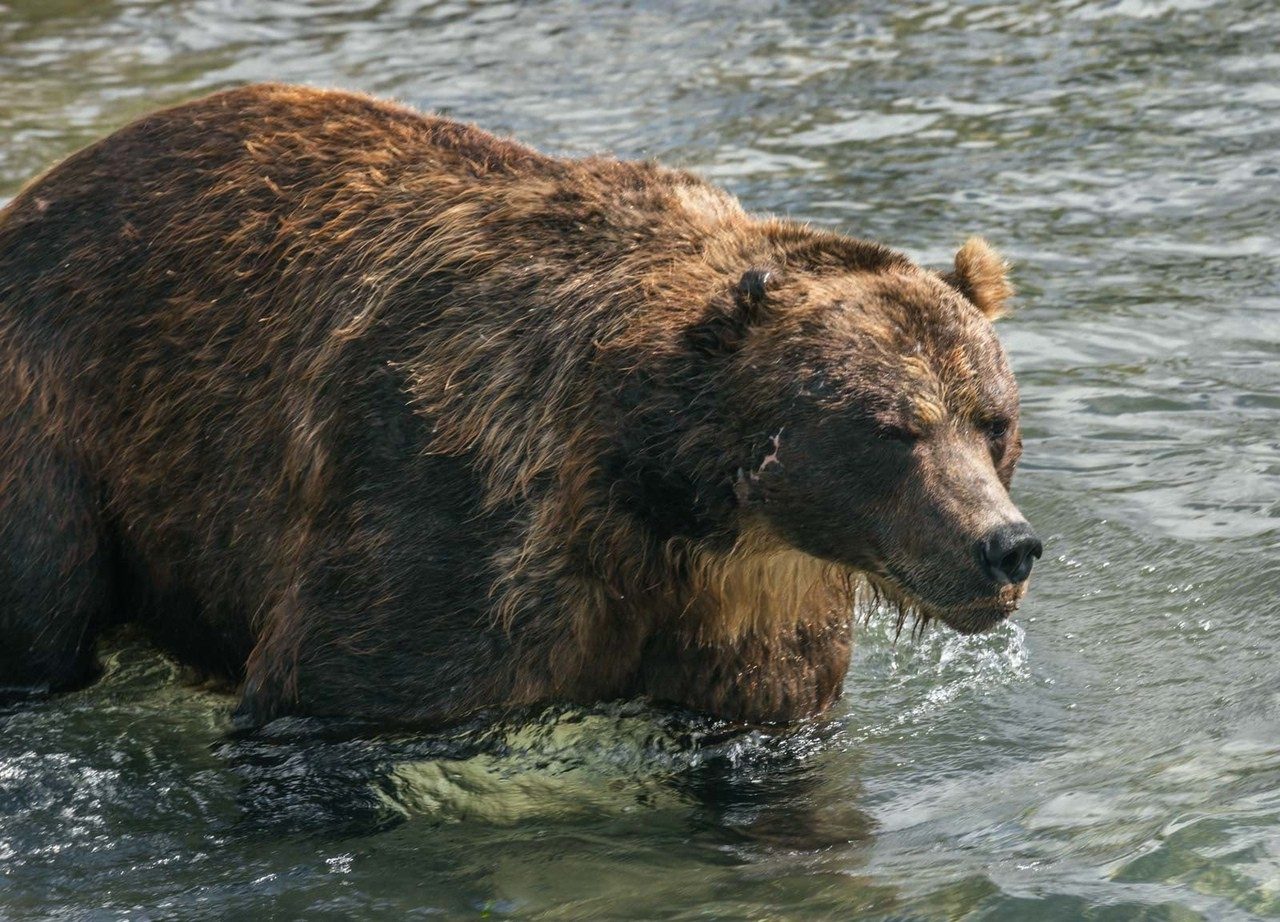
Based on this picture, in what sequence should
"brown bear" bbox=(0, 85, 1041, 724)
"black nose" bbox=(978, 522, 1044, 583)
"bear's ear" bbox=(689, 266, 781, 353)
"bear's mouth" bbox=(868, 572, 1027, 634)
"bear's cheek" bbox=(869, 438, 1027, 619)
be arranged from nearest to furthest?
"black nose" bbox=(978, 522, 1044, 583), "bear's cheek" bbox=(869, 438, 1027, 619), "bear's mouth" bbox=(868, 572, 1027, 634), "brown bear" bbox=(0, 85, 1041, 724), "bear's ear" bbox=(689, 266, 781, 353)

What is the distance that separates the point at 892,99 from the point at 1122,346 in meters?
3.90

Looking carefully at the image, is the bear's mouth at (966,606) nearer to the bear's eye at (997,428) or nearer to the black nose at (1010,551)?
the black nose at (1010,551)

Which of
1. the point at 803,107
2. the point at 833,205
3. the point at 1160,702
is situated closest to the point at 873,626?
the point at 1160,702

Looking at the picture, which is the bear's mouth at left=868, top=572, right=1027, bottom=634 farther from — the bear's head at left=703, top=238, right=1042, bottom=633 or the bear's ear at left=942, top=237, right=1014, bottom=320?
the bear's ear at left=942, top=237, right=1014, bottom=320

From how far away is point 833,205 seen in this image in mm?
11297

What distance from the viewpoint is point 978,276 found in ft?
20.0

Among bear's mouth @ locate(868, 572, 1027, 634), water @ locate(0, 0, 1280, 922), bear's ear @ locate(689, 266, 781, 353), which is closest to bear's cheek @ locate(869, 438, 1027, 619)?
bear's mouth @ locate(868, 572, 1027, 634)

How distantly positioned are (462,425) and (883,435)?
1.30 m

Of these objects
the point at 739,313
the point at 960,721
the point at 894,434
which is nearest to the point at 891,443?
the point at 894,434

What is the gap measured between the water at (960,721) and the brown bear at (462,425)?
0.30 metres

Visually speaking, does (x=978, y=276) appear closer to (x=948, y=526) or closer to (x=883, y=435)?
(x=883, y=435)

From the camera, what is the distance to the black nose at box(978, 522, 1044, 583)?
533cm

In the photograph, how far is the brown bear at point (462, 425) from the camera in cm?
566

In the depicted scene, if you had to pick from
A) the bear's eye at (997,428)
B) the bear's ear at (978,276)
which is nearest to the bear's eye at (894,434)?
the bear's eye at (997,428)
